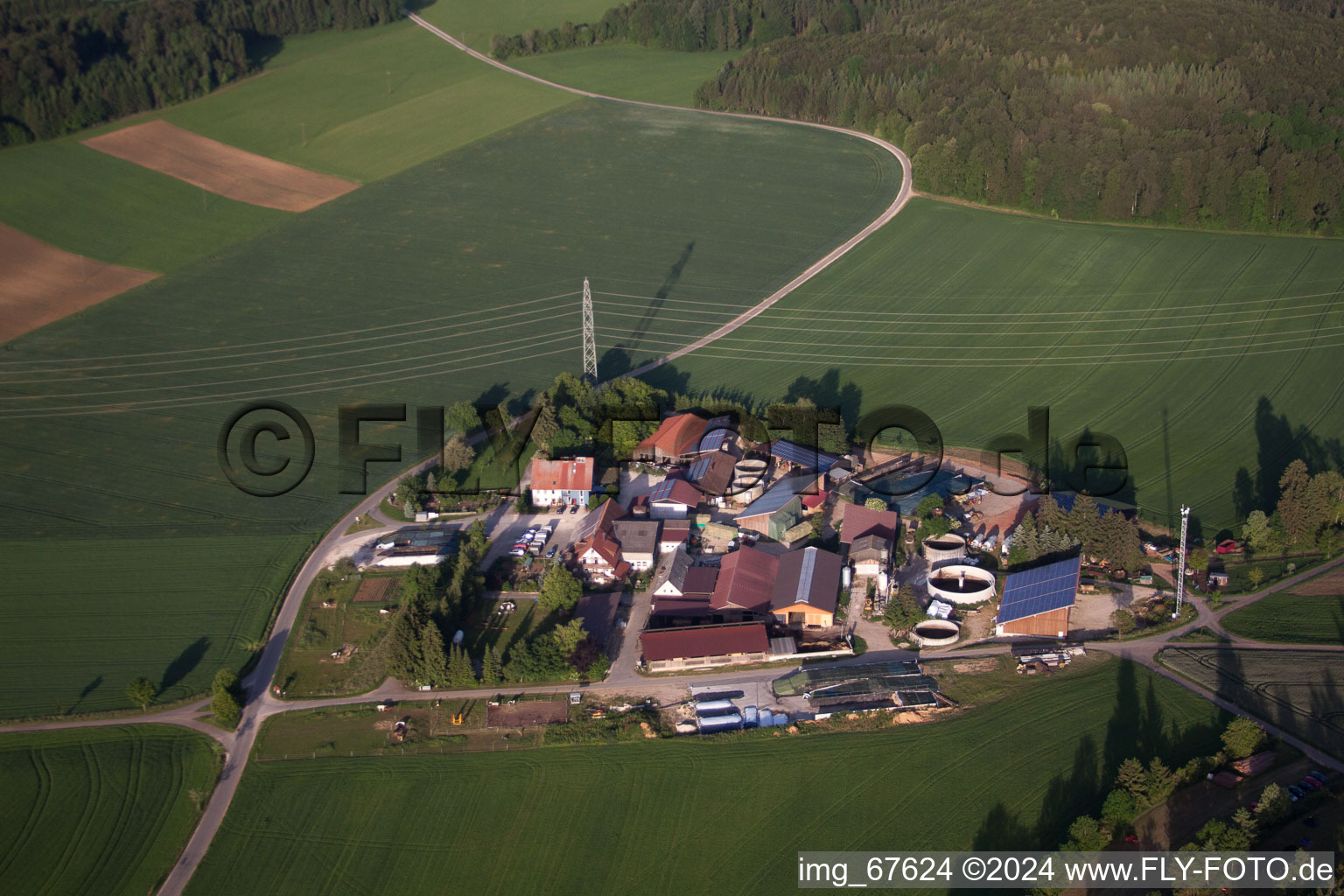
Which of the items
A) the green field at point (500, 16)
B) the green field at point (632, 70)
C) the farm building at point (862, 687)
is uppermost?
the green field at point (500, 16)

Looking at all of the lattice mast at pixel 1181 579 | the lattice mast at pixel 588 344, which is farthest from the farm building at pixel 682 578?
the lattice mast at pixel 1181 579

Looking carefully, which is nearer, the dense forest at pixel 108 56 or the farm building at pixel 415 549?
the farm building at pixel 415 549

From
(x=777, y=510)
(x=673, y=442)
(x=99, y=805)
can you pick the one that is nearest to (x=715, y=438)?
(x=673, y=442)

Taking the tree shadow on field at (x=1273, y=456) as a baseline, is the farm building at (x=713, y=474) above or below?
below

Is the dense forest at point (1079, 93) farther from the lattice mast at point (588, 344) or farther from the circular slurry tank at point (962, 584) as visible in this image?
the circular slurry tank at point (962, 584)

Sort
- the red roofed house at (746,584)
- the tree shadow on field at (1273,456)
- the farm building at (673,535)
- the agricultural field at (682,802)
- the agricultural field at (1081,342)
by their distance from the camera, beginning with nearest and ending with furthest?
the agricultural field at (682,802), the red roofed house at (746,584), the farm building at (673,535), the tree shadow on field at (1273,456), the agricultural field at (1081,342)

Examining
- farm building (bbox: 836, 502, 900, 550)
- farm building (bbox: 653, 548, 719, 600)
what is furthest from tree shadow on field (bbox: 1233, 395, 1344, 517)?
farm building (bbox: 653, 548, 719, 600)

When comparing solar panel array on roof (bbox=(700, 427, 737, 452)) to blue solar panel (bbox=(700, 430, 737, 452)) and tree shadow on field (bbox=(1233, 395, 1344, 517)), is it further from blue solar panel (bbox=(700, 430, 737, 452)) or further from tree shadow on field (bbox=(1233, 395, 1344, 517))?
tree shadow on field (bbox=(1233, 395, 1344, 517))

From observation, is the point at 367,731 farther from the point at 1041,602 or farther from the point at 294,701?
the point at 1041,602
